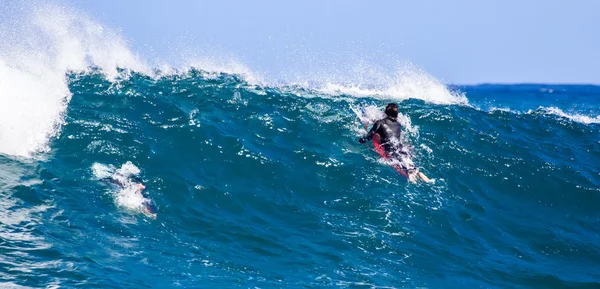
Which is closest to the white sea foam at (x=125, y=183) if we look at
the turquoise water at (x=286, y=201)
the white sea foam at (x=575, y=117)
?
the turquoise water at (x=286, y=201)

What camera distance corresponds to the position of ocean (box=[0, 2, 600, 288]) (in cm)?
927

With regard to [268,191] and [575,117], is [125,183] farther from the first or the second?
[575,117]

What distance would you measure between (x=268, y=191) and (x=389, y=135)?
355cm

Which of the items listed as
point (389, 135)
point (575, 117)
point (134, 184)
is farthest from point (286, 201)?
point (575, 117)

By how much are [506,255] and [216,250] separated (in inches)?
212

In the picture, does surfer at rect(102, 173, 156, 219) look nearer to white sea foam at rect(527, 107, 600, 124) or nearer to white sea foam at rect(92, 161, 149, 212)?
white sea foam at rect(92, 161, 149, 212)

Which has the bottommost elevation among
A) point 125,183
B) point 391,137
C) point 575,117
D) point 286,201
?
point 125,183

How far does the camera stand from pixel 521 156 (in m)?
15.4

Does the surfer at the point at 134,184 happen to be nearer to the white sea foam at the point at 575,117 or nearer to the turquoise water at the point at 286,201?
the turquoise water at the point at 286,201

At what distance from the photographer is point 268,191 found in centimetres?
1236

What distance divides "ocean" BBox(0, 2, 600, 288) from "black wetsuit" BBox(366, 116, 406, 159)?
0.36 metres

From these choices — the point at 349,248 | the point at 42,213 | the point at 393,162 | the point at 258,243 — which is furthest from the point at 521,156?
the point at 42,213

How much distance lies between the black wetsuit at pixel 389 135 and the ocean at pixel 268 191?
357mm

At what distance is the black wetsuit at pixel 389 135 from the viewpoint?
13.9 m
